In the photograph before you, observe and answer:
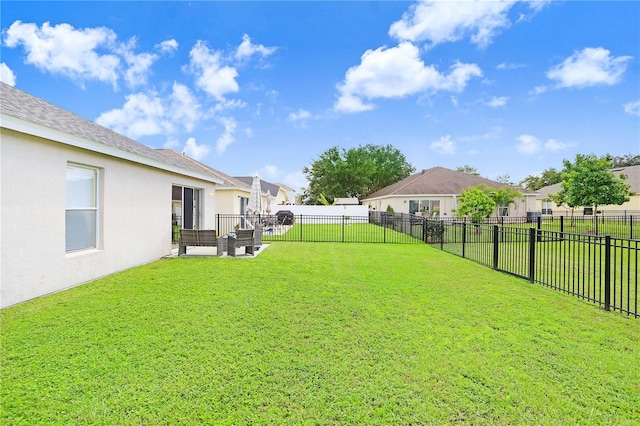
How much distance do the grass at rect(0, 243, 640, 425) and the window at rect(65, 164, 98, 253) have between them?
103 centimetres

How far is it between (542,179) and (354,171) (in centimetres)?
3600

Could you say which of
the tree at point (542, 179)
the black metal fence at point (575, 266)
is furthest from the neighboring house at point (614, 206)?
the black metal fence at point (575, 266)

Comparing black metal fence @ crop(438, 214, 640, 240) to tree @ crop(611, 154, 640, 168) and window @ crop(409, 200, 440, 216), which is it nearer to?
window @ crop(409, 200, 440, 216)

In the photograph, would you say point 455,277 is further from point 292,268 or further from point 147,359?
point 147,359

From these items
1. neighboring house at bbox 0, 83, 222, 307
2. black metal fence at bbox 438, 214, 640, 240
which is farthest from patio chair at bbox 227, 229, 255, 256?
black metal fence at bbox 438, 214, 640, 240

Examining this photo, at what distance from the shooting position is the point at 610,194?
2220 centimetres

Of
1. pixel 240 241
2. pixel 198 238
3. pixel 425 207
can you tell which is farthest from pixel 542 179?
pixel 198 238

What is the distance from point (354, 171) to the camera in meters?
47.8

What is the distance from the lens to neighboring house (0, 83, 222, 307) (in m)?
4.95

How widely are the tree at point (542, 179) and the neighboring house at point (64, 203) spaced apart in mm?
61385

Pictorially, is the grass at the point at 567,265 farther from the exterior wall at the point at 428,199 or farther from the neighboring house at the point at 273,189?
the neighboring house at the point at 273,189

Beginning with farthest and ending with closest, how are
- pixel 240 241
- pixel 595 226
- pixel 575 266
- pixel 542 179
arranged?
pixel 542 179, pixel 595 226, pixel 240 241, pixel 575 266

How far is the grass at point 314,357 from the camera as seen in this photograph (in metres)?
2.58

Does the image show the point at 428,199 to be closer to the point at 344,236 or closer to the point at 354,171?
the point at 344,236
